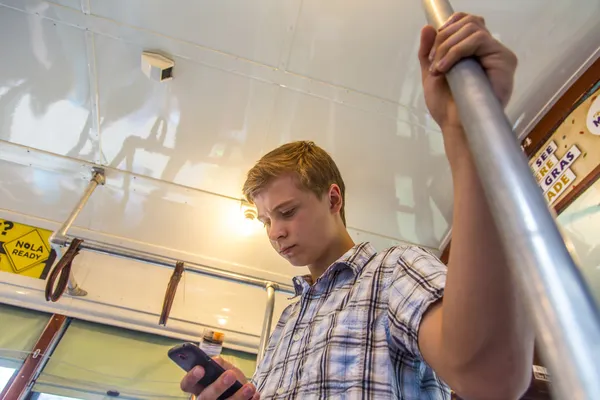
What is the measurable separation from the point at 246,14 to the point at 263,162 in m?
0.69

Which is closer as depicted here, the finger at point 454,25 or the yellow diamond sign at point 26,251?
the finger at point 454,25

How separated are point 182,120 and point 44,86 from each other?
625 mm

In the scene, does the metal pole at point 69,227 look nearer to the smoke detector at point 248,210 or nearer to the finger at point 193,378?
the smoke detector at point 248,210

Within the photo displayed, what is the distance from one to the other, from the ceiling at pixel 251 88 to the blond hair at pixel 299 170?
0.59 meters

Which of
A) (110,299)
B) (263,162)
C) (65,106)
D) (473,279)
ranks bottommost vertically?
(473,279)

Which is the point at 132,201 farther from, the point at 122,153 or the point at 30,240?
the point at 30,240

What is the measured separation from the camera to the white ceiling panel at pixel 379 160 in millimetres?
1778

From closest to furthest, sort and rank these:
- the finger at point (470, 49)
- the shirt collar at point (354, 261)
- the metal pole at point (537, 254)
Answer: the metal pole at point (537, 254) < the finger at point (470, 49) < the shirt collar at point (354, 261)

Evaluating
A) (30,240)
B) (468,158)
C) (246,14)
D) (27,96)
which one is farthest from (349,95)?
(30,240)

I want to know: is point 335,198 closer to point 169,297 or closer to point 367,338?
point 367,338

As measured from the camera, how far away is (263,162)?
45.0 inches

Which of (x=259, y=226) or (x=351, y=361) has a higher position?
(x=259, y=226)

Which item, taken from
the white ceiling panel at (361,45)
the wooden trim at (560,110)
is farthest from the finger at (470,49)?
the wooden trim at (560,110)

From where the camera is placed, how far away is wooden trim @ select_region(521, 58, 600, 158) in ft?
4.80
